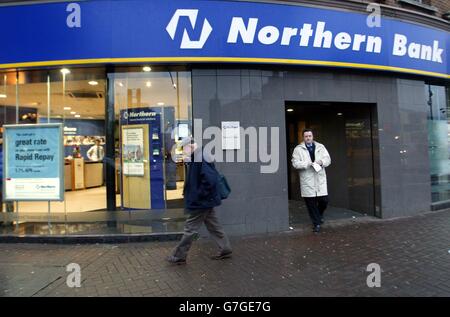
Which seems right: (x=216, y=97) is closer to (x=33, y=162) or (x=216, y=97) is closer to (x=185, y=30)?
(x=185, y=30)

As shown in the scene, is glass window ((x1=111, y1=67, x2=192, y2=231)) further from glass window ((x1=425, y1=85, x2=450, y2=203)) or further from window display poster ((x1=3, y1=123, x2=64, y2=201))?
glass window ((x1=425, y1=85, x2=450, y2=203))

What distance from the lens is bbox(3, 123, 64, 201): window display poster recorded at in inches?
264

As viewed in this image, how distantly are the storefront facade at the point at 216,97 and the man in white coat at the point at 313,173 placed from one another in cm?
37

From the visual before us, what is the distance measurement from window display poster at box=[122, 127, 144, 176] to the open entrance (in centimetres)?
333

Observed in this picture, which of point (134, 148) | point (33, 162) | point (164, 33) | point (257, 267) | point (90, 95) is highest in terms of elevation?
point (164, 33)

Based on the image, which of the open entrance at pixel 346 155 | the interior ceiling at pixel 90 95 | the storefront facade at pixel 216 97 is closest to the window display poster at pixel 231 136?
the storefront facade at pixel 216 97

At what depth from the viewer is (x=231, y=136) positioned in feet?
21.4

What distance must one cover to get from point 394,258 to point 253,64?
13.4ft

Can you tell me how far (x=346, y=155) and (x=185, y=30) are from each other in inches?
191

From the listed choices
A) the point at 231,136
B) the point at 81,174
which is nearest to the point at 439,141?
the point at 231,136

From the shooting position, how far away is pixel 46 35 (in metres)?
6.45

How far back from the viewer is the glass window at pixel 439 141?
8.74 m
